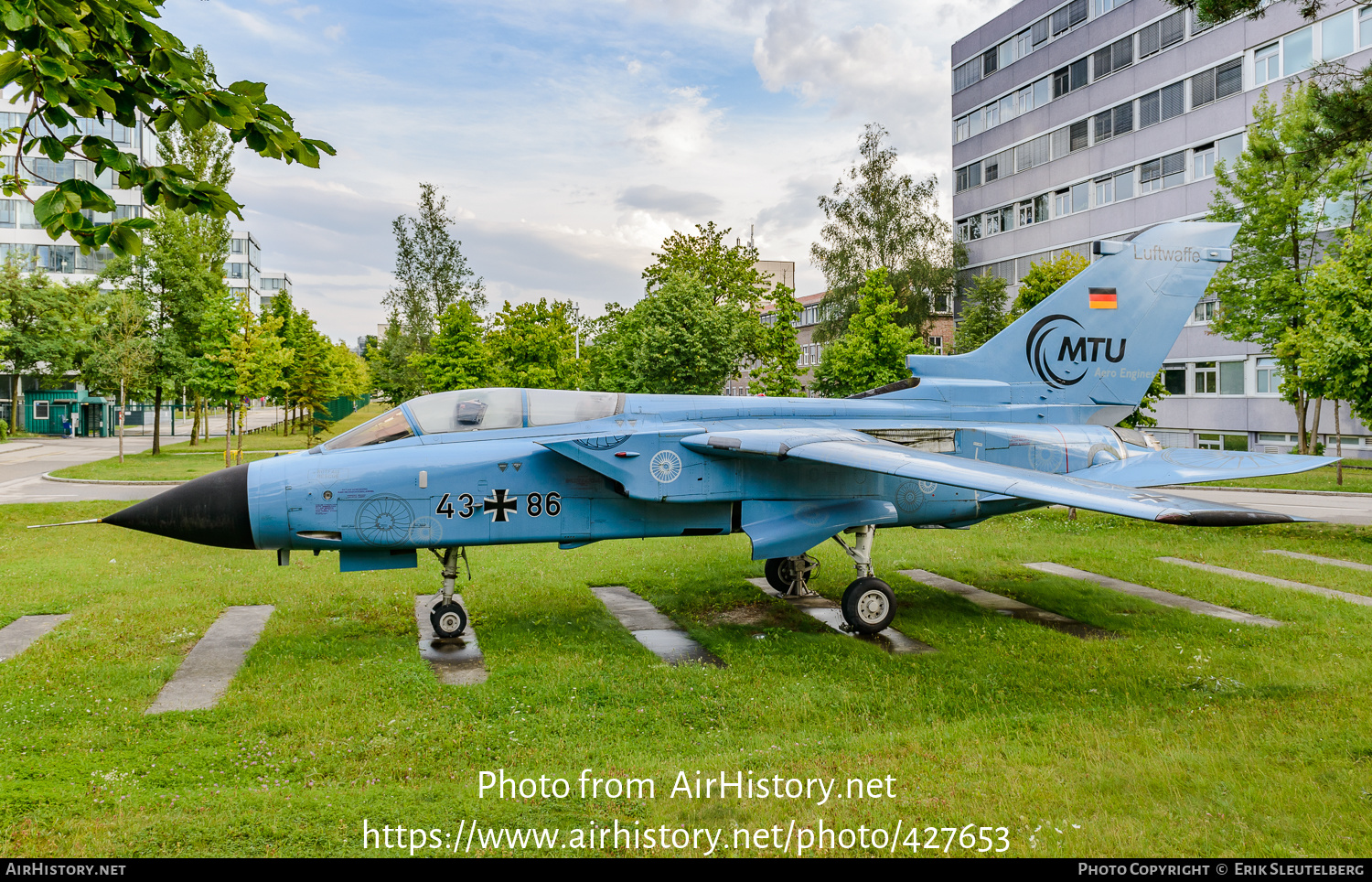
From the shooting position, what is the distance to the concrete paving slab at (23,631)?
978cm

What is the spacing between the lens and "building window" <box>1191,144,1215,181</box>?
134 ft

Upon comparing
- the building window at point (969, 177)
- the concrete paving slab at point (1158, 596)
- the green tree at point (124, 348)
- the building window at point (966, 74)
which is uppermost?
the building window at point (966, 74)

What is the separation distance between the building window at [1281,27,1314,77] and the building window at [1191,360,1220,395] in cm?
1362

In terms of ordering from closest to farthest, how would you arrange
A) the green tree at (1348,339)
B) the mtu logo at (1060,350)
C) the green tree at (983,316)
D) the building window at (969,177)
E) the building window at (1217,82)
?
the mtu logo at (1060,350), the green tree at (1348,339), the building window at (1217,82), the green tree at (983,316), the building window at (969,177)

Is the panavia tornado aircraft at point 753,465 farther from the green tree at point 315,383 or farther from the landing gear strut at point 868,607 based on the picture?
the green tree at point 315,383

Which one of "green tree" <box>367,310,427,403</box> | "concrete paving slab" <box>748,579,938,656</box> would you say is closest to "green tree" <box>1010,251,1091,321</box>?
"concrete paving slab" <box>748,579,938,656</box>

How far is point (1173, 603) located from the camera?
12.1 meters

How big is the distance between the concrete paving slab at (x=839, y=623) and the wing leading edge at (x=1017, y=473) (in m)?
2.35

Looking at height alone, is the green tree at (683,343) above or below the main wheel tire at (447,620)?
above

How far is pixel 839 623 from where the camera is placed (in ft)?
37.3

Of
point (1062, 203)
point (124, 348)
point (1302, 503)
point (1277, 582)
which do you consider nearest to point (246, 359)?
point (124, 348)

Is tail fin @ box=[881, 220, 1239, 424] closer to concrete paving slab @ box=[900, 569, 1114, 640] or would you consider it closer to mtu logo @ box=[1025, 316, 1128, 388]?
mtu logo @ box=[1025, 316, 1128, 388]

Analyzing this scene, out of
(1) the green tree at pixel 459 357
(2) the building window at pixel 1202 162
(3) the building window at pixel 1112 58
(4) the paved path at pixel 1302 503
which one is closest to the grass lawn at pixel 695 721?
(4) the paved path at pixel 1302 503

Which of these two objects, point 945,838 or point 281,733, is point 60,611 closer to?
point 281,733
